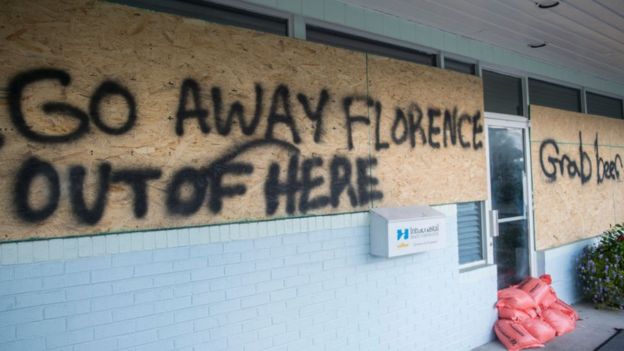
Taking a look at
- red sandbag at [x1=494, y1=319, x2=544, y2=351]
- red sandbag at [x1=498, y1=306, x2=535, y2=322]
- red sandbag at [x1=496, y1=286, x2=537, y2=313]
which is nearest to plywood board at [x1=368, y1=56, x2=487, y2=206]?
red sandbag at [x1=496, y1=286, x2=537, y2=313]

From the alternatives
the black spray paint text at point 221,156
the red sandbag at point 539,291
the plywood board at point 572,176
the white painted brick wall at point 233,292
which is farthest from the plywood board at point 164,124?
the plywood board at point 572,176

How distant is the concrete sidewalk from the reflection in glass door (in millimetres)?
852

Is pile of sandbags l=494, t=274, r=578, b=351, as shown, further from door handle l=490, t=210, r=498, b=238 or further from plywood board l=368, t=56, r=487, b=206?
plywood board l=368, t=56, r=487, b=206

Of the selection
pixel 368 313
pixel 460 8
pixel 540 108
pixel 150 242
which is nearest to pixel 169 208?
pixel 150 242

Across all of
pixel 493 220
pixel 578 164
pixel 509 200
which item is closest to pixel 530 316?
pixel 493 220

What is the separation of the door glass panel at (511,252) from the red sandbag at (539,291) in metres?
A: 0.19

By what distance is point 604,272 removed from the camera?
620 cm

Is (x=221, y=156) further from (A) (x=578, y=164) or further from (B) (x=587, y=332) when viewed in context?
(A) (x=578, y=164)

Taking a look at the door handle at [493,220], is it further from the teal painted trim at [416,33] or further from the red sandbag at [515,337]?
the teal painted trim at [416,33]

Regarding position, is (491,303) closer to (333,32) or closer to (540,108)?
(540,108)

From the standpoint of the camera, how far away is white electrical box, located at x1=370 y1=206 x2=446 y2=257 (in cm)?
387

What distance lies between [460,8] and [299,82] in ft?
5.77

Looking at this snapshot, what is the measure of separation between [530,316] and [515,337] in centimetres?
48

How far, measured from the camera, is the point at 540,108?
6.15m
